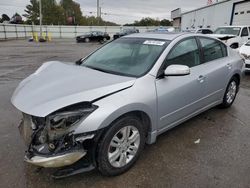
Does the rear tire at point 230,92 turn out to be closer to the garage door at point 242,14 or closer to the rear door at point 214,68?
the rear door at point 214,68

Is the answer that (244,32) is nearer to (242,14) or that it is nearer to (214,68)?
(242,14)

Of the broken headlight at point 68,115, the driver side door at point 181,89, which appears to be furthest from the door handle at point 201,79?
the broken headlight at point 68,115

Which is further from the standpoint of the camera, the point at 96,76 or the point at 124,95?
the point at 96,76

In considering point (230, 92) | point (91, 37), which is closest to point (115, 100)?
point (230, 92)

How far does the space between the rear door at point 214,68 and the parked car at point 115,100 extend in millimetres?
20

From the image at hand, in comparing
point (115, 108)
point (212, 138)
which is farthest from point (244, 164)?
point (115, 108)

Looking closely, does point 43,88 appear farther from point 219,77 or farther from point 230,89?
point 230,89

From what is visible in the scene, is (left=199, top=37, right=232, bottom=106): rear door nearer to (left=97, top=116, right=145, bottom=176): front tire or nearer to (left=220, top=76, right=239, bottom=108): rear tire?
(left=220, top=76, right=239, bottom=108): rear tire

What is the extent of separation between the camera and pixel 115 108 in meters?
2.19

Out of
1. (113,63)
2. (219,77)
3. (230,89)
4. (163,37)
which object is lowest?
(230,89)

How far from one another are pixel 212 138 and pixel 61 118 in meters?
2.46

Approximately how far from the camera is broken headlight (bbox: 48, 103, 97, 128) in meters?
2.04

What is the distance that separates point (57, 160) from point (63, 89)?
2.46 feet

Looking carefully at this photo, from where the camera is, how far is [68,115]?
206 centimetres
